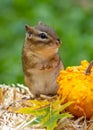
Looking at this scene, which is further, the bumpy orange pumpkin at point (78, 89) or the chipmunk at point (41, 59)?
the chipmunk at point (41, 59)

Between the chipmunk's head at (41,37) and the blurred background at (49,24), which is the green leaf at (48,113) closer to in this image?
the chipmunk's head at (41,37)

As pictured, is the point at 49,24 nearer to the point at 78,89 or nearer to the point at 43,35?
the point at 43,35

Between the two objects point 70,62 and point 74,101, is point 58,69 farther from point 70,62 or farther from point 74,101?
point 70,62

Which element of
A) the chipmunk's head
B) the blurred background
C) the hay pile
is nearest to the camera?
the hay pile

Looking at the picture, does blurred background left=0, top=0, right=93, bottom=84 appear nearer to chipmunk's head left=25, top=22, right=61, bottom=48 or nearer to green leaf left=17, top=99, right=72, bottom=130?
chipmunk's head left=25, top=22, right=61, bottom=48

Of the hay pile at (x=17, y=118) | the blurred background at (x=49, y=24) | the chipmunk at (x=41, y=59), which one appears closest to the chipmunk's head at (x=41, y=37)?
the chipmunk at (x=41, y=59)

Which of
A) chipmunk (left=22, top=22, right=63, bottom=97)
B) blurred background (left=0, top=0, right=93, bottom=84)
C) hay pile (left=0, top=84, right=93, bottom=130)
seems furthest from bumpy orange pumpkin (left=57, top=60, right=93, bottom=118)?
blurred background (left=0, top=0, right=93, bottom=84)

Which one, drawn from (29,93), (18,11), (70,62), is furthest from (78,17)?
(29,93)
